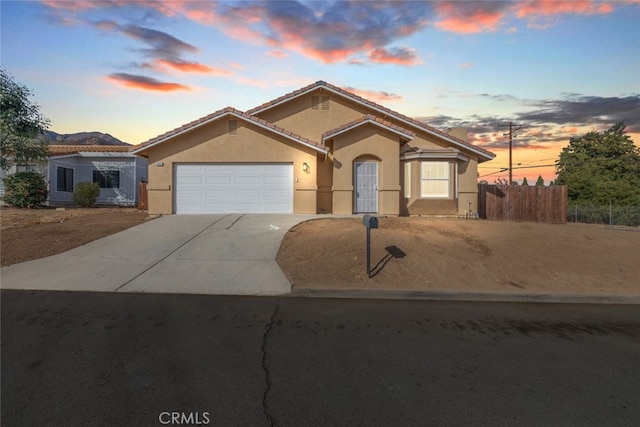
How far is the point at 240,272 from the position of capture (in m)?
8.98

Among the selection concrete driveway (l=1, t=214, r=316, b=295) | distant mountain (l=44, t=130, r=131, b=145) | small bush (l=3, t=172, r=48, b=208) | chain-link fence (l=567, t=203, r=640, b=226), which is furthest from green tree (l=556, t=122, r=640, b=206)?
distant mountain (l=44, t=130, r=131, b=145)

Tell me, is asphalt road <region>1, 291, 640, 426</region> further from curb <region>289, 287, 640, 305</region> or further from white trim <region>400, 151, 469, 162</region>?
white trim <region>400, 151, 469, 162</region>

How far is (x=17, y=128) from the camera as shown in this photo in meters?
21.6

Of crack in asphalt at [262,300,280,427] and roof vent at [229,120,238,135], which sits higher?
roof vent at [229,120,238,135]

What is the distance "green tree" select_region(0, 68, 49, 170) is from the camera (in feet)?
69.1

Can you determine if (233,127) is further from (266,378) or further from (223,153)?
(266,378)

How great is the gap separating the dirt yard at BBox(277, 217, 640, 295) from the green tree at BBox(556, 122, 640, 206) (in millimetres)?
34505

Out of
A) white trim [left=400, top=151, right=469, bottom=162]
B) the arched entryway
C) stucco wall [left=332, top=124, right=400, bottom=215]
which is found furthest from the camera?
white trim [left=400, top=151, right=469, bottom=162]

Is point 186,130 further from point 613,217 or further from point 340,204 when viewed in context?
point 613,217

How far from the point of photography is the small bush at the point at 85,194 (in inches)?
901

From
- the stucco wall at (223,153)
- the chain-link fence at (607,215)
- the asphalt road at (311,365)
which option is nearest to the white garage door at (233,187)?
the stucco wall at (223,153)

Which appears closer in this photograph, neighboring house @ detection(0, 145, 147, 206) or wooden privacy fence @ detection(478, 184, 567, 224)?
wooden privacy fence @ detection(478, 184, 567, 224)

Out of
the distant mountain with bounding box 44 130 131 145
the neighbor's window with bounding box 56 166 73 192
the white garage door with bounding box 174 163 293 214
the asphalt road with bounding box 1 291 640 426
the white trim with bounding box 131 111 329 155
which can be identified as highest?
the distant mountain with bounding box 44 130 131 145

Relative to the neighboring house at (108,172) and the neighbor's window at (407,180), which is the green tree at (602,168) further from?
the neighboring house at (108,172)
